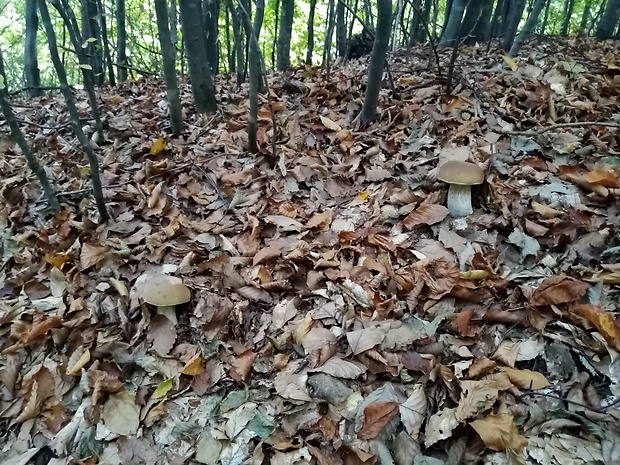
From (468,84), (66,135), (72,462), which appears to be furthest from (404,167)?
(66,135)

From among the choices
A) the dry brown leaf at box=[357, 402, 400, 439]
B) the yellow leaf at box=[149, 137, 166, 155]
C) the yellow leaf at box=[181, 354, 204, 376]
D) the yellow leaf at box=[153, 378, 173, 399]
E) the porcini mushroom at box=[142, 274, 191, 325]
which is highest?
the yellow leaf at box=[149, 137, 166, 155]

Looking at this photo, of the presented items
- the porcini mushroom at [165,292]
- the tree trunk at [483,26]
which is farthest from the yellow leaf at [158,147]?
the tree trunk at [483,26]

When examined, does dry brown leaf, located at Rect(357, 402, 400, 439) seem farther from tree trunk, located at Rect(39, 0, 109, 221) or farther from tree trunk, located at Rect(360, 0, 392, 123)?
tree trunk, located at Rect(360, 0, 392, 123)

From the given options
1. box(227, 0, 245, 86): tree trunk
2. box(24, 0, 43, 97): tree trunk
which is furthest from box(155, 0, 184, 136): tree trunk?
box(24, 0, 43, 97): tree trunk

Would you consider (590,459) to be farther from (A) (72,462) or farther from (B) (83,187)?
(B) (83,187)

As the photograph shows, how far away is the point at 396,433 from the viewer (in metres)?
2.20

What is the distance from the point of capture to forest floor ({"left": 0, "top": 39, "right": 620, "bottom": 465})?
2.22 meters

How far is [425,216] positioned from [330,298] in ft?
3.54

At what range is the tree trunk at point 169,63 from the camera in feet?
14.4

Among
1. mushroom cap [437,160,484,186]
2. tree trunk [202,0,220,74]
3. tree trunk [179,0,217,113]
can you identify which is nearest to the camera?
mushroom cap [437,160,484,186]

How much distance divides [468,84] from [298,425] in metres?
4.35

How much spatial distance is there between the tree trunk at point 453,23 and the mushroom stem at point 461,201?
574 centimetres

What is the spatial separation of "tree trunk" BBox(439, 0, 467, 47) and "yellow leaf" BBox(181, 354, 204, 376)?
7.69m

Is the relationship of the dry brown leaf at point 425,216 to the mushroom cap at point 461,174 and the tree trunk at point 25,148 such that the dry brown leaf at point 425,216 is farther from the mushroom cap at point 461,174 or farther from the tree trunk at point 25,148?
the tree trunk at point 25,148
